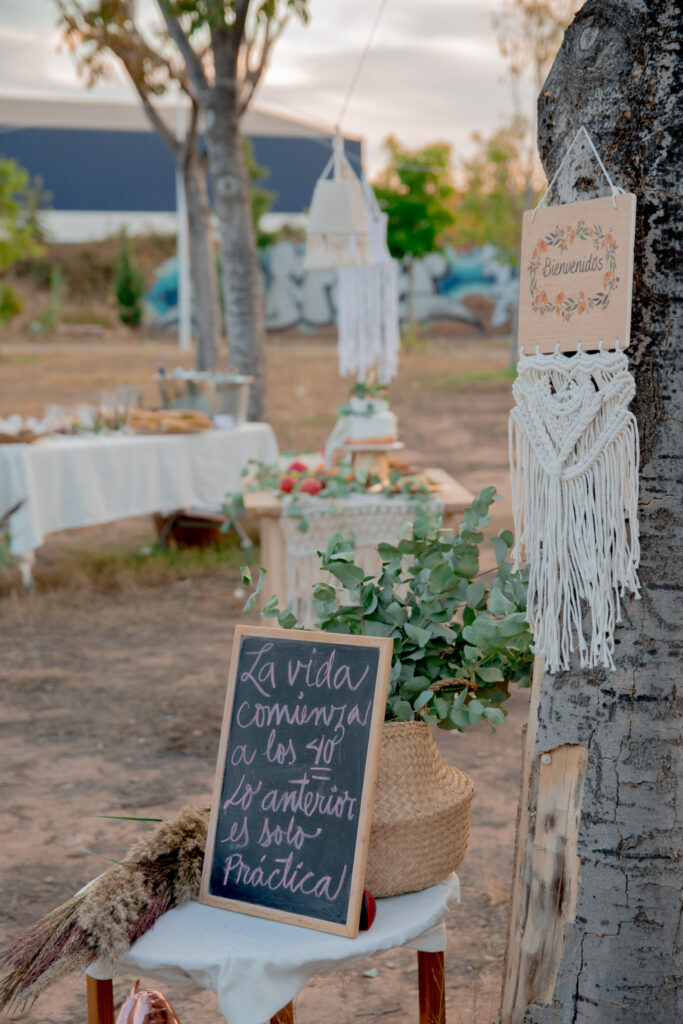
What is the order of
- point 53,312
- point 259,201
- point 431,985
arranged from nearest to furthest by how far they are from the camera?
point 431,985
point 53,312
point 259,201

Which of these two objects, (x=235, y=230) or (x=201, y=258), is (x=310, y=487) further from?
(x=201, y=258)

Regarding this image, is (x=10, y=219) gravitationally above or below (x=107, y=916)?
above

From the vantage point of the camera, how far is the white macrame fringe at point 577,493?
5.06 feet

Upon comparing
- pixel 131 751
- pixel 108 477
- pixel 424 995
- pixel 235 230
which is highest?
pixel 235 230

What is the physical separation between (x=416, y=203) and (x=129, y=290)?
27.3 ft

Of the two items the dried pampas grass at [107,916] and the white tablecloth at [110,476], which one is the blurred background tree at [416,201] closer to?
the white tablecloth at [110,476]

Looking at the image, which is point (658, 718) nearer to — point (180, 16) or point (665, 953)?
point (665, 953)

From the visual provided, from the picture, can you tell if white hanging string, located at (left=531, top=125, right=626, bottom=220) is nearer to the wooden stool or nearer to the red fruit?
the wooden stool

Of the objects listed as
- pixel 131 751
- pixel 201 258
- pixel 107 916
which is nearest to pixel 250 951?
pixel 107 916

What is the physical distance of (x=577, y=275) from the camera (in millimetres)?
1552

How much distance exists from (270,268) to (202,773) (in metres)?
28.8

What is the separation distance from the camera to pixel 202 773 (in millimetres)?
3613

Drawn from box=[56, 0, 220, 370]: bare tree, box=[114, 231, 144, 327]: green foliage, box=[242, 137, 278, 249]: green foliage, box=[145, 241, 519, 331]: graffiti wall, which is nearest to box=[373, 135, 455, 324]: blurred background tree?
box=[242, 137, 278, 249]: green foliage

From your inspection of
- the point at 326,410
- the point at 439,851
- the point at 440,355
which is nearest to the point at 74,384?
the point at 326,410
